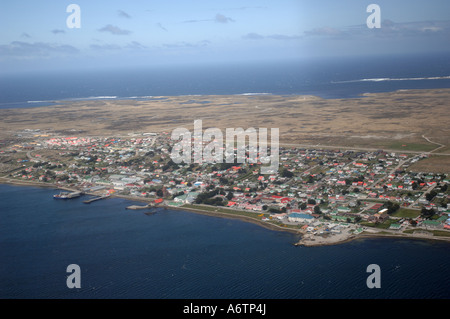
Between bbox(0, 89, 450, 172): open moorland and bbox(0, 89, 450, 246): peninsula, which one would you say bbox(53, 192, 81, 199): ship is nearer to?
bbox(0, 89, 450, 246): peninsula

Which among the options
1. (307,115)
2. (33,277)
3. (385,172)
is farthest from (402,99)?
(33,277)

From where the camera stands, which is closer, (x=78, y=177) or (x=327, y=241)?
(x=327, y=241)

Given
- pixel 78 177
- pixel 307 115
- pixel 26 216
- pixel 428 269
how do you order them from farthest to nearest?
pixel 307 115 < pixel 78 177 < pixel 26 216 < pixel 428 269

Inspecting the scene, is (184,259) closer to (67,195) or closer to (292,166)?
(67,195)

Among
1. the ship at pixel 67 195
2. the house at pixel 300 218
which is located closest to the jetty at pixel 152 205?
the ship at pixel 67 195

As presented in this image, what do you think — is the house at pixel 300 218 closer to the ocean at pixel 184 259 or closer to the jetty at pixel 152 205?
the ocean at pixel 184 259

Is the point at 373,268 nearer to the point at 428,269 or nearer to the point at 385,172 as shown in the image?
the point at 428,269
